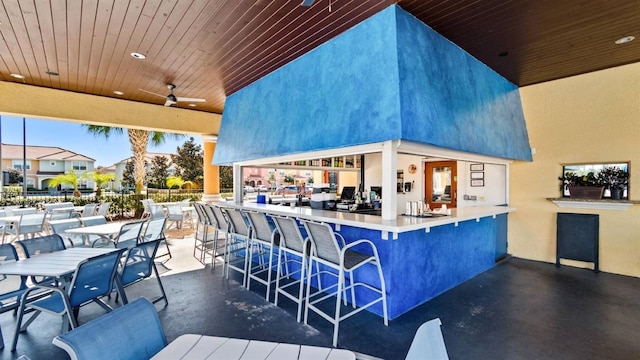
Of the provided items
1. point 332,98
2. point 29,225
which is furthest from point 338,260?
point 29,225

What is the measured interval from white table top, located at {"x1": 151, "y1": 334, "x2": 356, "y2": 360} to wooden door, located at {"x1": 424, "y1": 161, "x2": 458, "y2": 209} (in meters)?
6.08

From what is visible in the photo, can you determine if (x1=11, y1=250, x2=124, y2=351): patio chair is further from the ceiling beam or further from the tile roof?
the tile roof

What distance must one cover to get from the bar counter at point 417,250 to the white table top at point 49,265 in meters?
2.25

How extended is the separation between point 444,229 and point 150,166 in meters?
19.3

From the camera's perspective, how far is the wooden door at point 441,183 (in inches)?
257

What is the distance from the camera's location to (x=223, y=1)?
2.74 metres

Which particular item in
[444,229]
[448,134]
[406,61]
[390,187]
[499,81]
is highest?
[499,81]

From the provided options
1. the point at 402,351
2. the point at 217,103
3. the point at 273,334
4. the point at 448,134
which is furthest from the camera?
the point at 217,103

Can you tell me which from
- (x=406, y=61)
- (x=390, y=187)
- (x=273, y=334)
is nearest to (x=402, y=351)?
(x=273, y=334)

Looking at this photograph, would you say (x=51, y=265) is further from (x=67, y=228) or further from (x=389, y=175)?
(x=389, y=175)

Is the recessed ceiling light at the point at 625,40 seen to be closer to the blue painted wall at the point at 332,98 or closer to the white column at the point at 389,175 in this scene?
the blue painted wall at the point at 332,98

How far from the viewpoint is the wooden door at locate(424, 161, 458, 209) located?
6.54 metres

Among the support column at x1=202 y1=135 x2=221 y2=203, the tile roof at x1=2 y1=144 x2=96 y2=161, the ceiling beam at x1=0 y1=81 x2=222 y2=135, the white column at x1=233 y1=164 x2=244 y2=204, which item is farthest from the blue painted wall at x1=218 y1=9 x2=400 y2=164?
the tile roof at x1=2 y1=144 x2=96 y2=161

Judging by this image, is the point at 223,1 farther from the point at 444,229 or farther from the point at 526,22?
the point at 444,229
